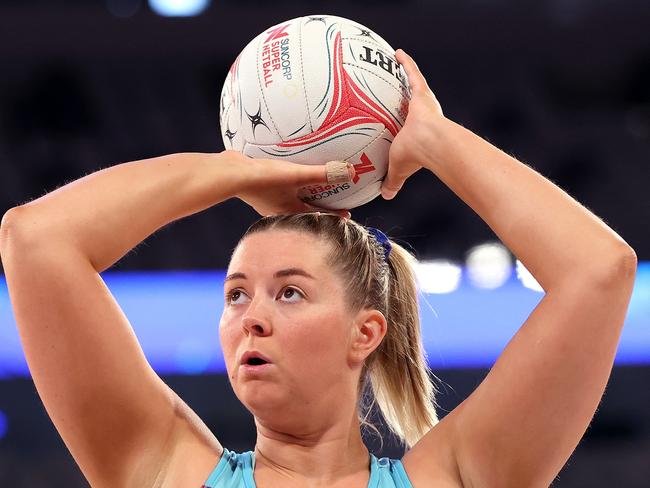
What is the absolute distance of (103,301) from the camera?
6.17 ft

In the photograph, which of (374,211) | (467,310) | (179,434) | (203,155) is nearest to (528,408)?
(179,434)

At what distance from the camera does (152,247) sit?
18.7 feet

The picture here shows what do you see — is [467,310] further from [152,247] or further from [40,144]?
[40,144]

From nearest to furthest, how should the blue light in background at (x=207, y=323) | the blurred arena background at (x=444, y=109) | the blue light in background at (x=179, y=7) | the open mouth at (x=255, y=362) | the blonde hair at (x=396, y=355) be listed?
the open mouth at (x=255, y=362) → the blonde hair at (x=396, y=355) → the blue light in background at (x=207, y=323) → the blurred arena background at (x=444, y=109) → the blue light in background at (x=179, y=7)

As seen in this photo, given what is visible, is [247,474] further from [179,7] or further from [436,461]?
[179,7]

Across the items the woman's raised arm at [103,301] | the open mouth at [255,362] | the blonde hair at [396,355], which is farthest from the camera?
the blonde hair at [396,355]

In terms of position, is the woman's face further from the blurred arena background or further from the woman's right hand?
the blurred arena background

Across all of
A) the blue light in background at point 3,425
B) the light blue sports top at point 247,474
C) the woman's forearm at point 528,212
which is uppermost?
the woman's forearm at point 528,212

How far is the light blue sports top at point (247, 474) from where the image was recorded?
1.99 meters

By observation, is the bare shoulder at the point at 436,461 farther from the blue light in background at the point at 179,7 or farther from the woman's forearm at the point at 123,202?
the blue light in background at the point at 179,7

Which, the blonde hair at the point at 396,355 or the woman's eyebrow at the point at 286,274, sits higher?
the woman's eyebrow at the point at 286,274

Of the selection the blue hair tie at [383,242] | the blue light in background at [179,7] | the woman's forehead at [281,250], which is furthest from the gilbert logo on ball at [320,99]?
the blue light in background at [179,7]

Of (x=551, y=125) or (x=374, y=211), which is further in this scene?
(x=551, y=125)

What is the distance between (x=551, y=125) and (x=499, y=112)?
348 mm
